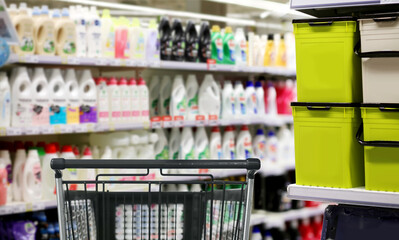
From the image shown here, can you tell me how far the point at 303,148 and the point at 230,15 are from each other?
433cm

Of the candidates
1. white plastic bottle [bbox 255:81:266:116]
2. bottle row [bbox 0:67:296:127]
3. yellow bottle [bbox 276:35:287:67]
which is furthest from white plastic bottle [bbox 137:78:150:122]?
yellow bottle [bbox 276:35:287:67]

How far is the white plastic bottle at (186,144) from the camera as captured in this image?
523 centimetres

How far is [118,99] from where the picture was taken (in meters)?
4.66

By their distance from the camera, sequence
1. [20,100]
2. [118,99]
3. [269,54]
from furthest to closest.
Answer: [269,54] → [118,99] → [20,100]

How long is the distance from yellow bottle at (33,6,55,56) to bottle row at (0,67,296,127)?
0.14 m

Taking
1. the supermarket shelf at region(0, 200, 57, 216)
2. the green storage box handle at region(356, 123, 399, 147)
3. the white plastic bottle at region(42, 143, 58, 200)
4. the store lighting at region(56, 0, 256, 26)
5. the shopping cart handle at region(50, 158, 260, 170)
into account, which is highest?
the store lighting at region(56, 0, 256, 26)

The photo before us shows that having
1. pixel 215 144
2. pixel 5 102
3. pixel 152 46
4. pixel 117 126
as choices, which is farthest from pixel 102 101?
pixel 215 144

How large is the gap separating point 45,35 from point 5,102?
0.54 metres

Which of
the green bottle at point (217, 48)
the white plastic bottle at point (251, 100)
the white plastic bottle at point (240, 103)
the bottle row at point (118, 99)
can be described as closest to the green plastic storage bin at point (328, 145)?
the bottle row at point (118, 99)

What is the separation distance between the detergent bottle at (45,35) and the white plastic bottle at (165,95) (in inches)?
49.5

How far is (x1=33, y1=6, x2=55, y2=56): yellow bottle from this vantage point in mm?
4207

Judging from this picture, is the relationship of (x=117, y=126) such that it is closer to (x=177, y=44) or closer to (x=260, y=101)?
(x=177, y=44)

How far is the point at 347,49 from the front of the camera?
2008 mm

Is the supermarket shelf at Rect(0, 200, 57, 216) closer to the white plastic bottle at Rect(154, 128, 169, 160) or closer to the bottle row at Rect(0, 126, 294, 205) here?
the bottle row at Rect(0, 126, 294, 205)
